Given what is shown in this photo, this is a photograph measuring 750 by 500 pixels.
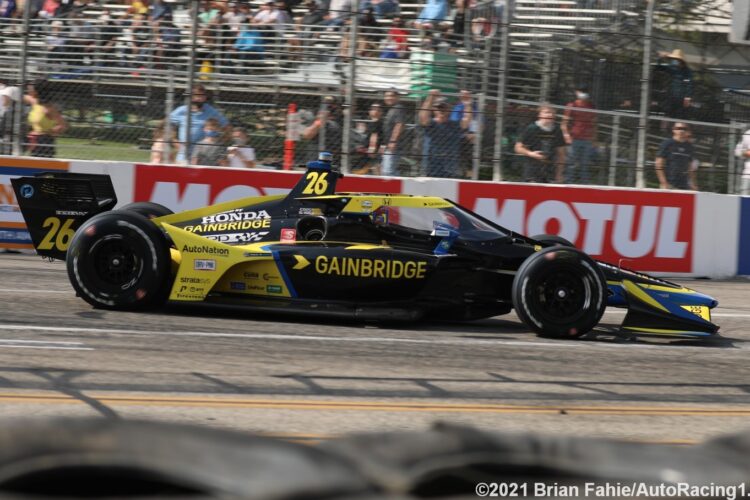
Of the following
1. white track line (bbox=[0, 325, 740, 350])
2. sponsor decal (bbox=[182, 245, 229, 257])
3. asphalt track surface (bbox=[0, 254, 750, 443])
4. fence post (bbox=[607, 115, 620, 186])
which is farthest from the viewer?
fence post (bbox=[607, 115, 620, 186])

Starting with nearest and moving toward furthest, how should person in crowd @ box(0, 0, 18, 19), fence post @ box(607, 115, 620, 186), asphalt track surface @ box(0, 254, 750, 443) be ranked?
asphalt track surface @ box(0, 254, 750, 443) → fence post @ box(607, 115, 620, 186) → person in crowd @ box(0, 0, 18, 19)

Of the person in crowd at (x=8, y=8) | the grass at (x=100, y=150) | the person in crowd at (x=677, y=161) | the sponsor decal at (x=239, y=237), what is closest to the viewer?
the sponsor decal at (x=239, y=237)

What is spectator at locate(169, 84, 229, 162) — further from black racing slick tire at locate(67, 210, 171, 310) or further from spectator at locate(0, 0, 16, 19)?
black racing slick tire at locate(67, 210, 171, 310)

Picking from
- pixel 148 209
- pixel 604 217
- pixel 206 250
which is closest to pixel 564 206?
pixel 604 217

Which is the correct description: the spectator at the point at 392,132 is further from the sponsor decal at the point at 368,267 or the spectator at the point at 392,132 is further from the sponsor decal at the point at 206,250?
the sponsor decal at the point at 206,250

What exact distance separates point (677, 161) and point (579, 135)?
157 cm

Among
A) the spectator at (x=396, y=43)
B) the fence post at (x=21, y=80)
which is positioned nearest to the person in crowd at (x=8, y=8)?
the fence post at (x=21, y=80)

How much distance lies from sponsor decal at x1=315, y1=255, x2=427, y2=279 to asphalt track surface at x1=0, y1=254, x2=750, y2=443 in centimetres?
52

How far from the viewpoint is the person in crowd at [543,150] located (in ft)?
46.8

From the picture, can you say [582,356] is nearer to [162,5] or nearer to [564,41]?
[564,41]

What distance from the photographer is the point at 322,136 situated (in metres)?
13.9

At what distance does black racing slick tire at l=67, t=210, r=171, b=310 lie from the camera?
8.98 meters

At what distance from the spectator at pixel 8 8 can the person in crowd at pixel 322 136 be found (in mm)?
5306

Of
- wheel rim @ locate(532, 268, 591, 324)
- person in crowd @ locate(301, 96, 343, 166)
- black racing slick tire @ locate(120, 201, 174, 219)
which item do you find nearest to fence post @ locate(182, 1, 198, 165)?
person in crowd @ locate(301, 96, 343, 166)
